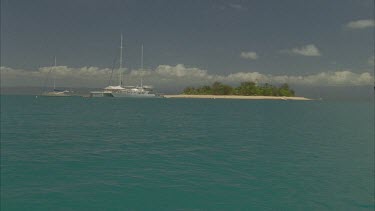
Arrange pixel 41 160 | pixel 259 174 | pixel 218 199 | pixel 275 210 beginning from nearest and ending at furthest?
1. pixel 275 210
2. pixel 218 199
3. pixel 259 174
4. pixel 41 160

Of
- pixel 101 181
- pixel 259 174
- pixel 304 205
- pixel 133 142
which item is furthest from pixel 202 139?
pixel 304 205

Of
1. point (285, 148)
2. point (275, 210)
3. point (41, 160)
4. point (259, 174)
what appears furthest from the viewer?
point (285, 148)

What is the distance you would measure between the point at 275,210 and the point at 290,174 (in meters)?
6.35

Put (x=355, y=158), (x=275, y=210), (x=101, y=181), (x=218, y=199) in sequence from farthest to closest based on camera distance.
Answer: (x=355, y=158) → (x=101, y=181) → (x=218, y=199) → (x=275, y=210)

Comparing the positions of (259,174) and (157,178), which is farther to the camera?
(259,174)

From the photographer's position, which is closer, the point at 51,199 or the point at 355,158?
the point at 51,199

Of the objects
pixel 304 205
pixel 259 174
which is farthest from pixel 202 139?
pixel 304 205

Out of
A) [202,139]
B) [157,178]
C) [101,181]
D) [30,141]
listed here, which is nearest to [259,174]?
[157,178]

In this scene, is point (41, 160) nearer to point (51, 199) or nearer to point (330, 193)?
point (51, 199)

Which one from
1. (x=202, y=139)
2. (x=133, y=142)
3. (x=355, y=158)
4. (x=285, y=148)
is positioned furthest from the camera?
(x=202, y=139)

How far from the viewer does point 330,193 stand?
596 inches

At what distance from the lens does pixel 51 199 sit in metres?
13.8

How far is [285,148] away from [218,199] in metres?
16.6

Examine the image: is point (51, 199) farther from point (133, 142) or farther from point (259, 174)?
point (133, 142)
